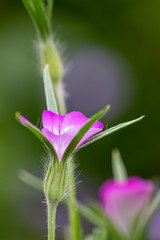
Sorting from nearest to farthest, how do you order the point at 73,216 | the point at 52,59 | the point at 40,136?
the point at 40,136 → the point at 73,216 → the point at 52,59

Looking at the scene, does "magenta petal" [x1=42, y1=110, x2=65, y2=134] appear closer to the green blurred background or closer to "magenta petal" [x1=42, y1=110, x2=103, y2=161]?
"magenta petal" [x1=42, y1=110, x2=103, y2=161]

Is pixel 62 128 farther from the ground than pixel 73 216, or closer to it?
farther from the ground

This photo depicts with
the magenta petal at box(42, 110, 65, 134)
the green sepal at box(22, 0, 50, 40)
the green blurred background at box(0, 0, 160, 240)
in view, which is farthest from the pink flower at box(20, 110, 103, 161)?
the green blurred background at box(0, 0, 160, 240)

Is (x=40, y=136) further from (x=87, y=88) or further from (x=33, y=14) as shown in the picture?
(x=87, y=88)

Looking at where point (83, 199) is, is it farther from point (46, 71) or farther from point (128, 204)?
point (46, 71)

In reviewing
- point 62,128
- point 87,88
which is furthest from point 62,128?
point 87,88

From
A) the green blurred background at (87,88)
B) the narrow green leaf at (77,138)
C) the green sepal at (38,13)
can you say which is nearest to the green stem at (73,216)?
the narrow green leaf at (77,138)
